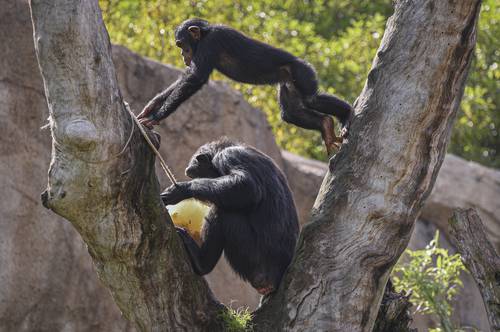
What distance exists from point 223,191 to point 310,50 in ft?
29.0

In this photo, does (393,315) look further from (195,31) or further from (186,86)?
(195,31)

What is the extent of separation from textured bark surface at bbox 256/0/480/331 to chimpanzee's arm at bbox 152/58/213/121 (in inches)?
64.1

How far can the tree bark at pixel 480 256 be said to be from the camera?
17.8 feet

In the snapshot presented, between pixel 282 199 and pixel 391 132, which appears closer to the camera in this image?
pixel 391 132

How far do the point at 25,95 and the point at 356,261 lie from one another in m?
4.48

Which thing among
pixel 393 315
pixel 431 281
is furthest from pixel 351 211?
pixel 431 281

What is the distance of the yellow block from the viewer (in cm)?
550

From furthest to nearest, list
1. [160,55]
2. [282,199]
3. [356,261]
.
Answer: [160,55], [282,199], [356,261]

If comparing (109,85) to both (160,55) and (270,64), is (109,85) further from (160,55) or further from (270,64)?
(160,55)

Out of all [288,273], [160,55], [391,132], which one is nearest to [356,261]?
[288,273]

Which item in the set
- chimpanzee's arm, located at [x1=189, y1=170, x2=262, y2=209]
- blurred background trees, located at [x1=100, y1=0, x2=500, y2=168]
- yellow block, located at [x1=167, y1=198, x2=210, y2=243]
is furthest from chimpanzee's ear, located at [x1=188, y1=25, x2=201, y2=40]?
blurred background trees, located at [x1=100, y1=0, x2=500, y2=168]

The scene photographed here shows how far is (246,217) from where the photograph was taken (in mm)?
5707

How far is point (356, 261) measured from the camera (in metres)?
4.67

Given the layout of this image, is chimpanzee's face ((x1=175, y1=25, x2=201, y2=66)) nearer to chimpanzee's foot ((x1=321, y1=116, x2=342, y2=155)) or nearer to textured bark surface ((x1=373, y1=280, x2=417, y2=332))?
chimpanzee's foot ((x1=321, y1=116, x2=342, y2=155))
